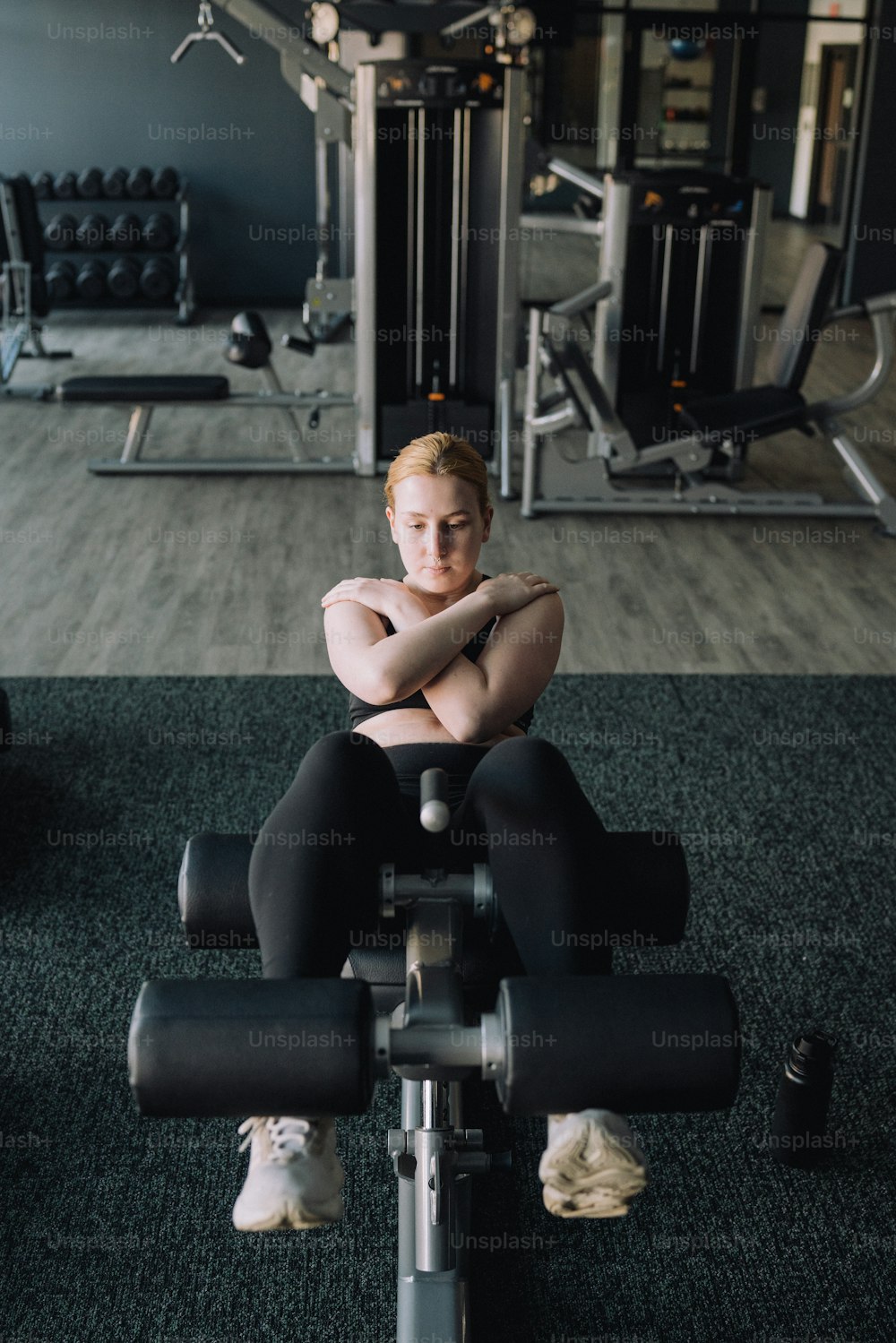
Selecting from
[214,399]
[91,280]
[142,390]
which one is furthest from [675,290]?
[91,280]

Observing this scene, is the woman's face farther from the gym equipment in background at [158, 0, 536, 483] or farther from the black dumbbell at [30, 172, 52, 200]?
the black dumbbell at [30, 172, 52, 200]

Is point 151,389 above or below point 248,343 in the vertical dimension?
below

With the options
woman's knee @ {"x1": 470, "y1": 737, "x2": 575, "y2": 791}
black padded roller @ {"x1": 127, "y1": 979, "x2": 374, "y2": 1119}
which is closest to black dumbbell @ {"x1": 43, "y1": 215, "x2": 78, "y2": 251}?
woman's knee @ {"x1": 470, "y1": 737, "x2": 575, "y2": 791}

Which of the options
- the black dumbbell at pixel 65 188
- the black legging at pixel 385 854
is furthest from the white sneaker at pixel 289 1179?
the black dumbbell at pixel 65 188

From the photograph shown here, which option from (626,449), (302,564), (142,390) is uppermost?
(142,390)

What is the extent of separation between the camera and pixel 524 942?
1.09 metres

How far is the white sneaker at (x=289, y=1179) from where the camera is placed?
959 millimetres

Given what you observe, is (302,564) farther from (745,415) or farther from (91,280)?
(91,280)

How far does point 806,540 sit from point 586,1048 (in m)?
3.17

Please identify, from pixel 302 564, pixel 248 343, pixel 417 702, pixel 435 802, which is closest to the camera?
pixel 435 802

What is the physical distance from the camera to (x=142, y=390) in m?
4.12

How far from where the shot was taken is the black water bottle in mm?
1489

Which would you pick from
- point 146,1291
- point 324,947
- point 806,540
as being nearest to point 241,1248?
point 146,1291

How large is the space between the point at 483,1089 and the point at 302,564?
2189mm
